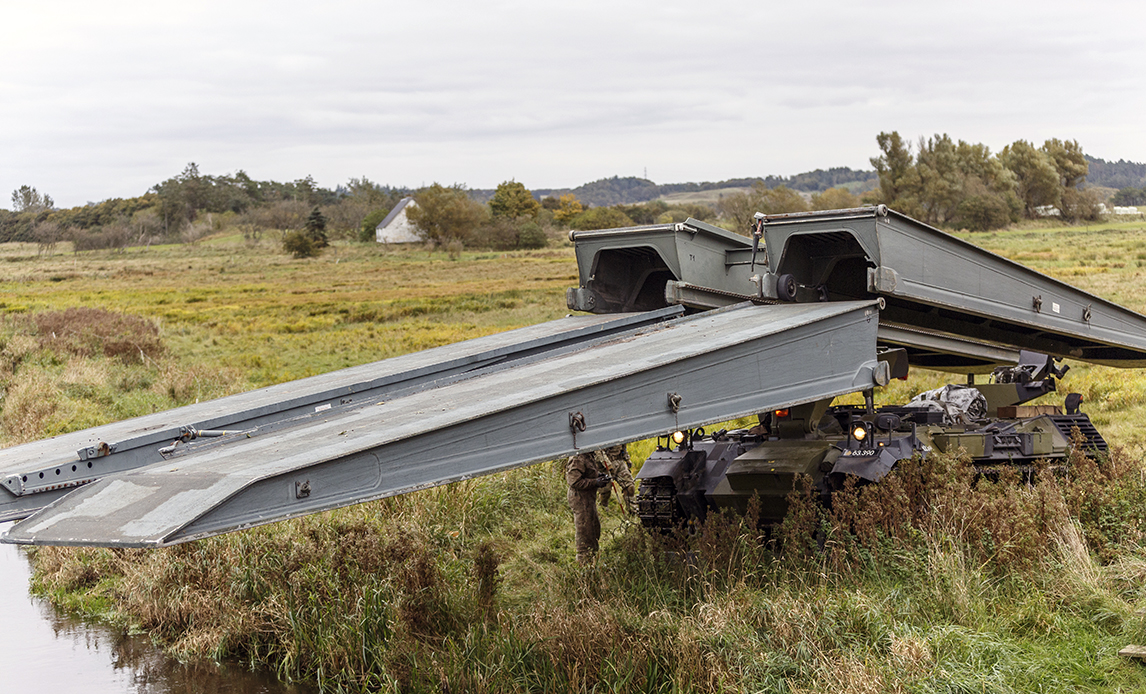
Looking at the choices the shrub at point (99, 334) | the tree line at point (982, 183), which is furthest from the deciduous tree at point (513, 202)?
the shrub at point (99, 334)

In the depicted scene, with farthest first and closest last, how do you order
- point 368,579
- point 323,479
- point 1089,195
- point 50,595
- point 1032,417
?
point 1089,195, point 50,595, point 1032,417, point 368,579, point 323,479

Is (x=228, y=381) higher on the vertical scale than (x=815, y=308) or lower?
lower

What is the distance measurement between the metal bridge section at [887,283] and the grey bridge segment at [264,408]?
0.61 metres

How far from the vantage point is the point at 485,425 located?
544cm

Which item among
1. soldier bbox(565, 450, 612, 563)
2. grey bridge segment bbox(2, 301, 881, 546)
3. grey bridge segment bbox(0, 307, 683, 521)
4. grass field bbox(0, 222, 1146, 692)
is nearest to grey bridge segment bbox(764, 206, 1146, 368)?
grey bridge segment bbox(2, 301, 881, 546)

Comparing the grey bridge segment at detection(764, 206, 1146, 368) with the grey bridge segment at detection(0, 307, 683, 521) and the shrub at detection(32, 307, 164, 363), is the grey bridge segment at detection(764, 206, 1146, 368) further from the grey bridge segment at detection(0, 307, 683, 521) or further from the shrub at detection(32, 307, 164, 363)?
the shrub at detection(32, 307, 164, 363)

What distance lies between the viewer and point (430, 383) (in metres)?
7.57

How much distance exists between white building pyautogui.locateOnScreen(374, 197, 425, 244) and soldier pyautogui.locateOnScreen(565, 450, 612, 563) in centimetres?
6022

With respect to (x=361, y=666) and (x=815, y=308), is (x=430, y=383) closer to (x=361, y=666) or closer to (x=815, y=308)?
(x=361, y=666)

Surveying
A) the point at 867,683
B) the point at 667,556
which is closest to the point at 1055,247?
the point at 667,556

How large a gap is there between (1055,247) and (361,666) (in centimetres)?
3608

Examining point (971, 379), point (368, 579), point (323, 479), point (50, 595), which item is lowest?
point (50, 595)

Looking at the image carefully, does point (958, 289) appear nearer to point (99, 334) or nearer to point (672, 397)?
point (672, 397)

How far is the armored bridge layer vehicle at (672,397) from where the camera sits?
5145 mm
